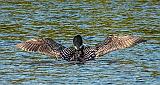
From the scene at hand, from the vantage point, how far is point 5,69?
2006 cm

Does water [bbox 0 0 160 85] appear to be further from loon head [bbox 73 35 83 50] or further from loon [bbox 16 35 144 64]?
loon head [bbox 73 35 83 50]

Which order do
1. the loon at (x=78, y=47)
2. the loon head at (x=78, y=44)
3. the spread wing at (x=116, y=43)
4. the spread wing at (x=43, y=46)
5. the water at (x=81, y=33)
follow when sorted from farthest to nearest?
the spread wing at (x=43, y=46) < the spread wing at (x=116, y=43) < the loon head at (x=78, y=44) < the loon at (x=78, y=47) < the water at (x=81, y=33)

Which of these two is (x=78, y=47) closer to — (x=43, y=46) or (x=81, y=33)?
(x=43, y=46)

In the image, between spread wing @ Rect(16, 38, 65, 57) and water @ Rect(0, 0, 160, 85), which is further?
spread wing @ Rect(16, 38, 65, 57)

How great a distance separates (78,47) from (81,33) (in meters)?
4.33

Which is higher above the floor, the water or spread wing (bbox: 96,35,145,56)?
spread wing (bbox: 96,35,145,56)

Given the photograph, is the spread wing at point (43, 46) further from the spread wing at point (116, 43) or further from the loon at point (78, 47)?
the spread wing at point (116, 43)

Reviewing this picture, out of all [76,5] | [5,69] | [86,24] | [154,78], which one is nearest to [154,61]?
[154,78]

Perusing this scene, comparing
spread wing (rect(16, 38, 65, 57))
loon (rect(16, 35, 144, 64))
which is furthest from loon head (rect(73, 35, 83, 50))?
spread wing (rect(16, 38, 65, 57))

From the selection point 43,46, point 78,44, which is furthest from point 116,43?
point 43,46

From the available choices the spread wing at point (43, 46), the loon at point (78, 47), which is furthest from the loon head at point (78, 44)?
the spread wing at point (43, 46)

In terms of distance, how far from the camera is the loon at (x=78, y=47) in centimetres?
2128

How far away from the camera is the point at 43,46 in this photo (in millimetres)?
22312

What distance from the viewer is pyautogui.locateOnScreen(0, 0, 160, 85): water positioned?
62.7 ft
